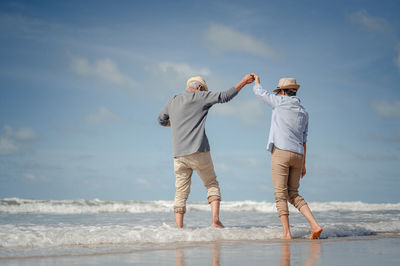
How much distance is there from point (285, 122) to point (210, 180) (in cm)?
134

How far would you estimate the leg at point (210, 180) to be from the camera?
5457 mm

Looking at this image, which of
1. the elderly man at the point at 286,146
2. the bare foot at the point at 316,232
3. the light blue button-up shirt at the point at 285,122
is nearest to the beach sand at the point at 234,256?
the bare foot at the point at 316,232

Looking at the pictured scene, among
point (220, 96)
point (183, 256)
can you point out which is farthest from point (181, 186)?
point (183, 256)

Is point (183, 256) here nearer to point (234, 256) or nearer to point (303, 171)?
point (234, 256)

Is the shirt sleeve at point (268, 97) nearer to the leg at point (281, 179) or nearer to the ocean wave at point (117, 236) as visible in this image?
the leg at point (281, 179)

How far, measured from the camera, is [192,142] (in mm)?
5426

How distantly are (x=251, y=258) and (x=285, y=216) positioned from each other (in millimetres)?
1938

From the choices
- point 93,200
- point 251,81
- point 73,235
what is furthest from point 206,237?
point 93,200

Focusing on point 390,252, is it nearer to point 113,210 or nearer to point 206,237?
point 206,237

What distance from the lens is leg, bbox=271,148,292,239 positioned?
4.96 meters

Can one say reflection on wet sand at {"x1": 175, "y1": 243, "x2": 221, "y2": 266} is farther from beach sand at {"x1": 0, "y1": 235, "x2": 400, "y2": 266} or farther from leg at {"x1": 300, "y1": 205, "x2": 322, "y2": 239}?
leg at {"x1": 300, "y1": 205, "x2": 322, "y2": 239}

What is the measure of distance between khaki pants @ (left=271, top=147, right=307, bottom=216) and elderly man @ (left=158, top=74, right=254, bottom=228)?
911mm

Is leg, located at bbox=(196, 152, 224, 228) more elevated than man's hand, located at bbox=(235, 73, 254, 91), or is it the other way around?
man's hand, located at bbox=(235, 73, 254, 91)

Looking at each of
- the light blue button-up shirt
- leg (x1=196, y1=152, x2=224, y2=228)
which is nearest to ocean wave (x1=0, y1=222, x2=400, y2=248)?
leg (x1=196, y1=152, x2=224, y2=228)
